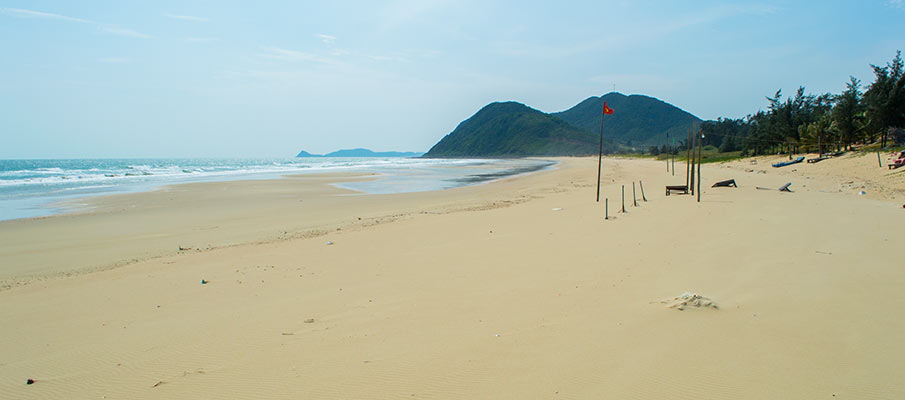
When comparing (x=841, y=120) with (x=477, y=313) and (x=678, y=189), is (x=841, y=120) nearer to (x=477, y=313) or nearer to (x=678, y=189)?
(x=678, y=189)

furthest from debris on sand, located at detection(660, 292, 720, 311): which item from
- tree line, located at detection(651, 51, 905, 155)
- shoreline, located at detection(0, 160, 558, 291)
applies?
tree line, located at detection(651, 51, 905, 155)

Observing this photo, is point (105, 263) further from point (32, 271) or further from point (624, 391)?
point (624, 391)

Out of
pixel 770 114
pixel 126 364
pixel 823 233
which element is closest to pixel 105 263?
pixel 126 364

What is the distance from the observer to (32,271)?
7.98m

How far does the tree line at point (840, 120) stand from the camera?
94.8 feet

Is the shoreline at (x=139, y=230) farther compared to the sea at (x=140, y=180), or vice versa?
the sea at (x=140, y=180)

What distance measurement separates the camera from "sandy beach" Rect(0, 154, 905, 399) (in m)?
3.42

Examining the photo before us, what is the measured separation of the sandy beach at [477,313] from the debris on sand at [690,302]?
3 cm

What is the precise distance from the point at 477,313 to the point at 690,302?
2373 millimetres

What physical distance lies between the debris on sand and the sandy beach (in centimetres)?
3

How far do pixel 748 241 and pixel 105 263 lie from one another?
12260mm

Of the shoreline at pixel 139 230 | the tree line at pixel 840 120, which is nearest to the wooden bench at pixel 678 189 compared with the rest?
the shoreline at pixel 139 230

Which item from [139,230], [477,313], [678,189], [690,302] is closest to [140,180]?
[139,230]

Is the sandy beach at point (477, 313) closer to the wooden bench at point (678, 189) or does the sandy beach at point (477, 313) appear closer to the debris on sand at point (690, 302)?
the debris on sand at point (690, 302)
